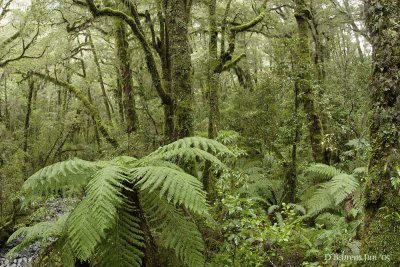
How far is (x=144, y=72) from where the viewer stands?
41.8ft

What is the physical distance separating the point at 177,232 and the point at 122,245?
394mm

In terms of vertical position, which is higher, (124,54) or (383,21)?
(124,54)

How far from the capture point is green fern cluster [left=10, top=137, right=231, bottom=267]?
241 centimetres

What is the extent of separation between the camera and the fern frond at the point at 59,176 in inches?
108

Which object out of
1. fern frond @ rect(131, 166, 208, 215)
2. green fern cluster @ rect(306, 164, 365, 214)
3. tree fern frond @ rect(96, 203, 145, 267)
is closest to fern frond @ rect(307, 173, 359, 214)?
green fern cluster @ rect(306, 164, 365, 214)

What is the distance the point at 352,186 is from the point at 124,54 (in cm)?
678

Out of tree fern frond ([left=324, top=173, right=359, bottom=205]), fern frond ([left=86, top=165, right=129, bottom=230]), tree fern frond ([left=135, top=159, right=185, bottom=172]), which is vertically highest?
tree fern frond ([left=135, top=159, right=185, bottom=172])

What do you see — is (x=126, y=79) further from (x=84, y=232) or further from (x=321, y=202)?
(x=84, y=232)

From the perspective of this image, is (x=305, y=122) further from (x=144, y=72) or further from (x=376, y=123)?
(x=144, y=72)

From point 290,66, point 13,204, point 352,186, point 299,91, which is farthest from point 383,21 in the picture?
point 13,204

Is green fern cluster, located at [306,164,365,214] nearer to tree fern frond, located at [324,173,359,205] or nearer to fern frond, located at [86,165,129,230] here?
tree fern frond, located at [324,173,359,205]

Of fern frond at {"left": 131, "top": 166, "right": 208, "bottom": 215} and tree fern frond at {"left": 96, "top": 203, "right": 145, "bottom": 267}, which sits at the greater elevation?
fern frond at {"left": 131, "top": 166, "right": 208, "bottom": 215}

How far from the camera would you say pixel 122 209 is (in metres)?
2.79

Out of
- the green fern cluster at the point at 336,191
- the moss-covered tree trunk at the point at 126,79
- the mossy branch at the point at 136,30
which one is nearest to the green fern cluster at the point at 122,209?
the green fern cluster at the point at 336,191
